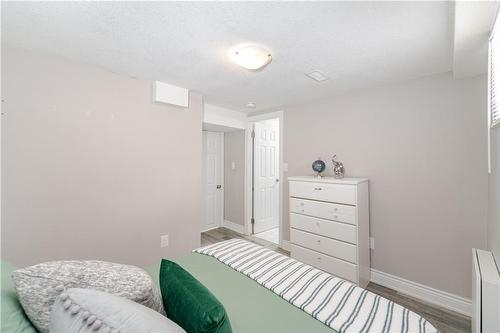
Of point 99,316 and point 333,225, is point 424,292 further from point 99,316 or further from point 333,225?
point 99,316

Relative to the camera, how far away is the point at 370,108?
2473mm

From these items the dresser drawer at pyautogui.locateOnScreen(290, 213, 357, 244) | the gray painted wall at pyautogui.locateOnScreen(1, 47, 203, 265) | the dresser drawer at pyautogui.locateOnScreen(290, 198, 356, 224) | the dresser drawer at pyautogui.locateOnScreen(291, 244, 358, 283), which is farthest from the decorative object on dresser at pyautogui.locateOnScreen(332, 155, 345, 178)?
the gray painted wall at pyautogui.locateOnScreen(1, 47, 203, 265)

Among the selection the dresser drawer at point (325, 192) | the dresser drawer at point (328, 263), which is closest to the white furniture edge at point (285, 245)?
the dresser drawer at point (328, 263)

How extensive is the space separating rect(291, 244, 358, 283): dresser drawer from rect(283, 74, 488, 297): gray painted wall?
0.45 metres

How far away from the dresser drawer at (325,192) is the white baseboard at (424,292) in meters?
0.98

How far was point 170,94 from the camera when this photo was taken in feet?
7.94

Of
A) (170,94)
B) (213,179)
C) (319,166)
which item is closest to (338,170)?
(319,166)

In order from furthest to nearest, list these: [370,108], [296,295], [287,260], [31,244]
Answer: [370,108] < [31,244] < [287,260] < [296,295]

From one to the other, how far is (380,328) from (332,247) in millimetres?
1554

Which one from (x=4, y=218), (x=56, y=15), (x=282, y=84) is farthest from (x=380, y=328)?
(x=4, y=218)

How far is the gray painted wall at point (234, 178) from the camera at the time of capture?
400 centimetres

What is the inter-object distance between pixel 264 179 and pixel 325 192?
182cm

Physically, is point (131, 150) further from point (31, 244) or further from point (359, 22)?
point (359, 22)

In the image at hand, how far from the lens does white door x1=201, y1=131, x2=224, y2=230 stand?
4117 mm
